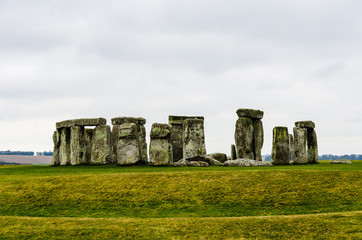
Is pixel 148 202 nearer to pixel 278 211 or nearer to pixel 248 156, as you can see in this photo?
pixel 278 211

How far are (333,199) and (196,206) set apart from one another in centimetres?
403

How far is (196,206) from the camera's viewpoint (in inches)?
456

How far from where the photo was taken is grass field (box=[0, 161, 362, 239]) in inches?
366

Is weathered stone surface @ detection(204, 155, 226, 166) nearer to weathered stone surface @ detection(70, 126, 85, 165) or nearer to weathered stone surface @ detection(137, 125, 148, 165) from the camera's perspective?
weathered stone surface @ detection(137, 125, 148, 165)

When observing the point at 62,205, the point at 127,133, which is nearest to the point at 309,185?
the point at 62,205

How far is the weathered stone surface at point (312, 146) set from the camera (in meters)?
25.0

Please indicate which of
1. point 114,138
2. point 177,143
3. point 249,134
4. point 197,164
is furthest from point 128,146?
point 249,134

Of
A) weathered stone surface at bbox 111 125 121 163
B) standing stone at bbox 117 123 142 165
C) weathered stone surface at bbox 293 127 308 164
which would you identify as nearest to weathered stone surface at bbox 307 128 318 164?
weathered stone surface at bbox 293 127 308 164

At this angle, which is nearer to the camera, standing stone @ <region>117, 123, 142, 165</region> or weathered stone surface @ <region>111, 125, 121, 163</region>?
standing stone @ <region>117, 123, 142, 165</region>

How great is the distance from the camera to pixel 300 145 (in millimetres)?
24672

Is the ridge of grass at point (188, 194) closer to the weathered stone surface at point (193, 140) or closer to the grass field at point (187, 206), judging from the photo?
the grass field at point (187, 206)

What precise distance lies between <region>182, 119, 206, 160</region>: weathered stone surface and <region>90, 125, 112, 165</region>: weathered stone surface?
451 centimetres

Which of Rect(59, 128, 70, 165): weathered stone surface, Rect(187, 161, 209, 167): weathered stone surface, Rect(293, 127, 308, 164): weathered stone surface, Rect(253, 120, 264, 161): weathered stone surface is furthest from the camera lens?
Rect(59, 128, 70, 165): weathered stone surface

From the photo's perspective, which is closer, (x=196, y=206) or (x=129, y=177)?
(x=196, y=206)
